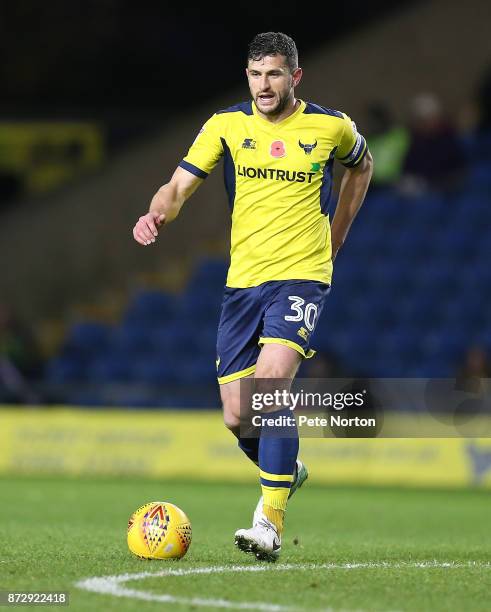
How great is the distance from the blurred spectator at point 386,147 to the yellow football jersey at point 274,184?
11.6 meters

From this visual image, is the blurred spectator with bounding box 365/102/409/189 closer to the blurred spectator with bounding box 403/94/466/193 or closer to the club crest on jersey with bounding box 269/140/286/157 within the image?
Result: the blurred spectator with bounding box 403/94/466/193

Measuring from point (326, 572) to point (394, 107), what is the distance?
1440cm

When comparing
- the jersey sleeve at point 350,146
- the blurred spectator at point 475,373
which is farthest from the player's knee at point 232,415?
the blurred spectator at point 475,373

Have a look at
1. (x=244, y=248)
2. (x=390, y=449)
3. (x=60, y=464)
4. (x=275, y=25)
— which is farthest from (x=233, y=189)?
(x=275, y=25)

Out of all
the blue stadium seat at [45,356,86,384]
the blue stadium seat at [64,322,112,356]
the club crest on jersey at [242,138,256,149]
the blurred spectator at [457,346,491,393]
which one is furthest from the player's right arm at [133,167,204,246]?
the blue stadium seat at [64,322,112,356]

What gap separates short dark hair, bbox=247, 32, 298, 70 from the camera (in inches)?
247

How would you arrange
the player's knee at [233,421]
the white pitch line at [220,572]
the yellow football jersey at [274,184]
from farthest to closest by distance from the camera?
the player's knee at [233,421] < the yellow football jersey at [274,184] < the white pitch line at [220,572]

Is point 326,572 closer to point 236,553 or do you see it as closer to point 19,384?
point 236,553

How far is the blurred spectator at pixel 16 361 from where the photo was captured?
15.3 meters

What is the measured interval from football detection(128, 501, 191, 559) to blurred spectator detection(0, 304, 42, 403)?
923 centimetres

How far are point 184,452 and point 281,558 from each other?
8.35 metres

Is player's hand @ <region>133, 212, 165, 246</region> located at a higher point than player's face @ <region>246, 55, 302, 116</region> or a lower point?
lower

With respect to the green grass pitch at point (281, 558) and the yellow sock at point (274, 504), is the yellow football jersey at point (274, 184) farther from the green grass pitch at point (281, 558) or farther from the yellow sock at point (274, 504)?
the green grass pitch at point (281, 558)

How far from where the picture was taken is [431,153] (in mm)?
17781
